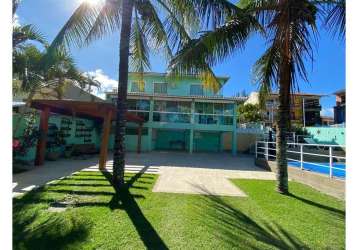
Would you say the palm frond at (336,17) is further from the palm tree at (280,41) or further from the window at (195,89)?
the window at (195,89)

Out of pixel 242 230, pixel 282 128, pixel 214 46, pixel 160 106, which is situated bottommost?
→ pixel 242 230

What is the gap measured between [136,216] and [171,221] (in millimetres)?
792

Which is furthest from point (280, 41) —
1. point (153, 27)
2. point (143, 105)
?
point (143, 105)

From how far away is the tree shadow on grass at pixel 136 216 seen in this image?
4008 mm

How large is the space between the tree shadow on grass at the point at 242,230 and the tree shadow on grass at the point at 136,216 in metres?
1.17

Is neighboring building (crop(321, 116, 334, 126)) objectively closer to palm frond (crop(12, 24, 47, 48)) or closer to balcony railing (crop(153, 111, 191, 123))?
balcony railing (crop(153, 111, 191, 123))

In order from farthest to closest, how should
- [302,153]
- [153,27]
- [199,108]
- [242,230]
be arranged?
[199,108]
[302,153]
[153,27]
[242,230]

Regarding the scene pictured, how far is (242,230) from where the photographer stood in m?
4.60

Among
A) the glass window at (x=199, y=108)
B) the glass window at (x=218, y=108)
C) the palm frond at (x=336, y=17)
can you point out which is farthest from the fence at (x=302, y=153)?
the glass window at (x=199, y=108)

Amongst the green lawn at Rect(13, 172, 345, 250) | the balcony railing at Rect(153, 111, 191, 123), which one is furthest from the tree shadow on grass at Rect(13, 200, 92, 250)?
the balcony railing at Rect(153, 111, 191, 123)

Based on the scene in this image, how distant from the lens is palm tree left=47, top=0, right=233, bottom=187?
6922 millimetres

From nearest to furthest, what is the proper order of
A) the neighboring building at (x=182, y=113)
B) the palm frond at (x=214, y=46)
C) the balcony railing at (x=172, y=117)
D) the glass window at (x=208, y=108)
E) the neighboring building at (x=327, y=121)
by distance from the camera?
the palm frond at (x=214, y=46)
the neighboring building at (x=182, y=113)
the balcony railing at (x=172, y=117)
the glass window at (x=208, y=108)
the neighboring building at (x=327, y=121)

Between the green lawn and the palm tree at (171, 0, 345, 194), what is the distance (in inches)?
81.7

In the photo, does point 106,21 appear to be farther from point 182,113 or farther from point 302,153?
point 182,113
